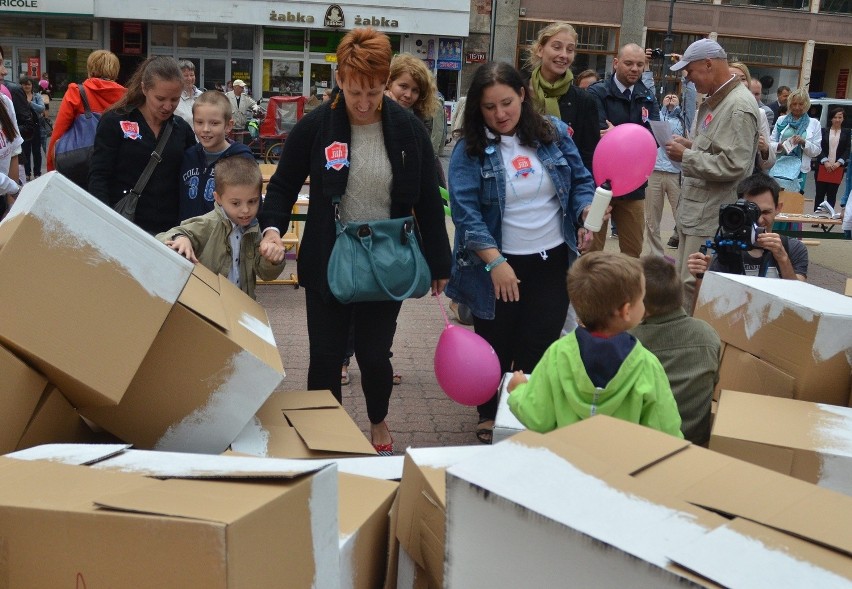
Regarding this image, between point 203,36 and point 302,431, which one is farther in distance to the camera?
point 203,36

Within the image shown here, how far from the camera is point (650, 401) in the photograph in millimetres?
2713

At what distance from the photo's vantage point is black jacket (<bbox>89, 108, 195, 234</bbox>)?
420 centimetres

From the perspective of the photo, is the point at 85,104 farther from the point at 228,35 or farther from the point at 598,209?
the point at 228,35

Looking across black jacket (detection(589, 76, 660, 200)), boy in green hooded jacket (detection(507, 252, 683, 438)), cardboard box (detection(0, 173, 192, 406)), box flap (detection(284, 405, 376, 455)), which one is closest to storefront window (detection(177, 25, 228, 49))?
black jacket (detection(589, 76, 660, 200))

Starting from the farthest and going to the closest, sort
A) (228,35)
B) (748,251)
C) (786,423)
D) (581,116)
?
(228,35) < (581,116) < (748,251) < (786,423)

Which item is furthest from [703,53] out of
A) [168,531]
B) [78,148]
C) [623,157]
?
[168,531]

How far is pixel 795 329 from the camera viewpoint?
3.43 meters

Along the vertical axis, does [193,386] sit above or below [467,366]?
above

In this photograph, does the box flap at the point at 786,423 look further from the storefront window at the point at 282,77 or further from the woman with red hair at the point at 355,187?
the storefront window at the point at 282,77

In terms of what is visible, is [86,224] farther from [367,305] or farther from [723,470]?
[723,470]

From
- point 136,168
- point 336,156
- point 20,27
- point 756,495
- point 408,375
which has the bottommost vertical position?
point 408,375

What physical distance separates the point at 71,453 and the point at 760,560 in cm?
169

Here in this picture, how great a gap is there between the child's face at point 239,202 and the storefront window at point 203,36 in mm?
26652

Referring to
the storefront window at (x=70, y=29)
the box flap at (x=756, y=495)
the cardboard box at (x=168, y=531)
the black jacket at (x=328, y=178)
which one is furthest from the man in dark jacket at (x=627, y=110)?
the storefront window at (x=70, y=29)
